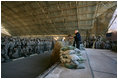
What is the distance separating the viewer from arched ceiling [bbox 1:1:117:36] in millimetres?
9125

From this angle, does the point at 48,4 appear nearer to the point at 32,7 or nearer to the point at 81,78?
the point at 32,7

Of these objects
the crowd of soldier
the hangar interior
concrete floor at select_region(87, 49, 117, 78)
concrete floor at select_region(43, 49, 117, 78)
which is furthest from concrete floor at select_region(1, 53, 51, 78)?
concrete floor at select_region(87, 49, 117, 78)

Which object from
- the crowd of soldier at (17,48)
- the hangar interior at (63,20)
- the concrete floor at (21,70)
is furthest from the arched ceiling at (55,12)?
the concrete floor at (21,70)

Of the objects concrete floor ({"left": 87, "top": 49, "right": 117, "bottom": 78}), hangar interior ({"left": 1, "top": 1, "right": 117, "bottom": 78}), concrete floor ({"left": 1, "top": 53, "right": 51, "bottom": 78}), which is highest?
hangar interior ({"left": 1, "top": 1, "right": 117, "bottom": 78})

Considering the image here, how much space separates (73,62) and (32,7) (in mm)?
10980

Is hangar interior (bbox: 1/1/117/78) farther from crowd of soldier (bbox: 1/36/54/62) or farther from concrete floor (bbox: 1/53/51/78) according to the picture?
concrete floor (bbox: 1/53/51/78)

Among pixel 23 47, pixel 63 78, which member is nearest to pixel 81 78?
pixel 63 78

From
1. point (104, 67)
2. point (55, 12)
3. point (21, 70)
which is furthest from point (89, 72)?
point (55, 12)

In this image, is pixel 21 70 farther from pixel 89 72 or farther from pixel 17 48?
pixel 89 72

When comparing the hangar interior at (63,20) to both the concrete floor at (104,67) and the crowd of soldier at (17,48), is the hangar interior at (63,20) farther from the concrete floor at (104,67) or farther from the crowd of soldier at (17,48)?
the concrete floor at (104,67)

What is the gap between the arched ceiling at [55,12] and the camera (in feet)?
29.9

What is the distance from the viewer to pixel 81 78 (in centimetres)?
145

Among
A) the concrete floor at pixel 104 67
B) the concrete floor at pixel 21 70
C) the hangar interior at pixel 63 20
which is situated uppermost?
the hangar interior at pixel 63 20

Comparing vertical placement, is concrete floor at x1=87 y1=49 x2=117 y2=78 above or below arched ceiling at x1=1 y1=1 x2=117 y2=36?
below
